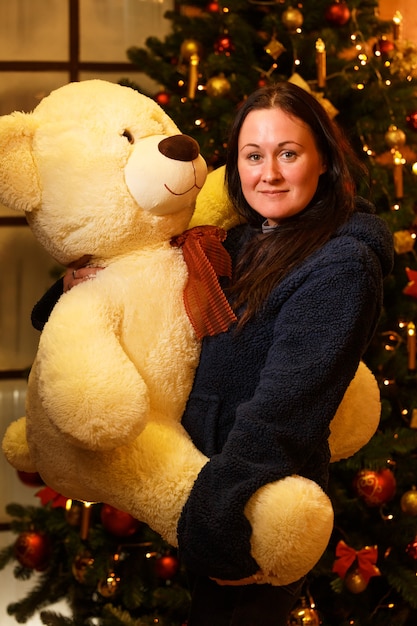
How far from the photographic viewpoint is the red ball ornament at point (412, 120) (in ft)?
7.45

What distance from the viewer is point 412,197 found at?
225 cm

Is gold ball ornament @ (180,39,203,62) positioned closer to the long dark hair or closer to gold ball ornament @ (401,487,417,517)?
the long dark hair

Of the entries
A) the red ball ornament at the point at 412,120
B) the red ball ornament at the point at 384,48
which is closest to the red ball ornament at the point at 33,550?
the red ball ornament at the point at 412,120

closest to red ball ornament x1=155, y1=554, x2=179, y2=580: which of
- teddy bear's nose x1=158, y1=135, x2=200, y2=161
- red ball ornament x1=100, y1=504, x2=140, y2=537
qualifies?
red ball ornament x1=100, y1=504, x2=140, y2=537

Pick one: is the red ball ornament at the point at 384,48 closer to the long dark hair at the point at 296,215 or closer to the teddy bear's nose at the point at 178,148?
the long dark hair at the point at 296,215

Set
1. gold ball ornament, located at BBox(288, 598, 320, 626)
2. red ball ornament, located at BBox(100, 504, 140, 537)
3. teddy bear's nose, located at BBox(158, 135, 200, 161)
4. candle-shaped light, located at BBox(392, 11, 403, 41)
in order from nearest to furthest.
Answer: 1. teddy bear's nose, located at BBox(158, 135, 200, 161)
2. gold ball ornament, located at BBox(288, 598, 320, 626)
3. red ball ornament, located at BBox(100, 504, 140, 537)
4. candle-shaped light, located at BBox(392, 11, 403, 41)

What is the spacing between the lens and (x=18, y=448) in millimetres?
1463

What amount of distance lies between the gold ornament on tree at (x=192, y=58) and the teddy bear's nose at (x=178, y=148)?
979mm

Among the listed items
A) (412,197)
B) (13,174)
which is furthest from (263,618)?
(412,197)

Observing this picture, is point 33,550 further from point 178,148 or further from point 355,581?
point 178,148

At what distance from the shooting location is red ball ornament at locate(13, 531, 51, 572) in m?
2.30

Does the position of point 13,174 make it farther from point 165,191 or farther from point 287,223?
point 287,223

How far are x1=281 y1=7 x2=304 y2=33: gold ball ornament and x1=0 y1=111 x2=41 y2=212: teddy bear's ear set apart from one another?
3.56 ft

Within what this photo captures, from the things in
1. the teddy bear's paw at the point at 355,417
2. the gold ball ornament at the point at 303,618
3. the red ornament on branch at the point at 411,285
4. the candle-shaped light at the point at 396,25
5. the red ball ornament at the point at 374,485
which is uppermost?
the candle-shaped light at the point at 396,25
